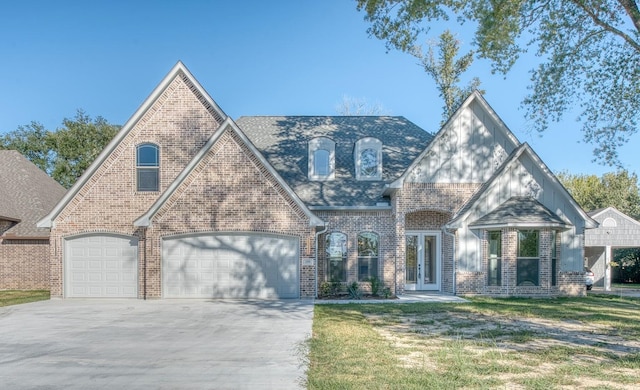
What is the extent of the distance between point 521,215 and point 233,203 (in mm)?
9549

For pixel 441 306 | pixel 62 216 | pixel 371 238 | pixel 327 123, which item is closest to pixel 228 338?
pixel 441 306

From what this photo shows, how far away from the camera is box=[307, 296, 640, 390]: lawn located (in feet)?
Result: 20.2

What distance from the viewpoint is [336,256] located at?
653 inches

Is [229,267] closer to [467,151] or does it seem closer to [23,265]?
[467,151]

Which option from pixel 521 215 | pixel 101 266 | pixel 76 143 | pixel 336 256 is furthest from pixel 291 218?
pixel 76 143

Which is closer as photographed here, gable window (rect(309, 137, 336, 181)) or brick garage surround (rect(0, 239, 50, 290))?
gable window (rect(309, 137, 336, 181))

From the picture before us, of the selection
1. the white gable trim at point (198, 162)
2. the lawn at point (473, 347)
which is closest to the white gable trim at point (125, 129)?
the white gable trim at point (198, 162)

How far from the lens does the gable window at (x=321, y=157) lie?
17797mm

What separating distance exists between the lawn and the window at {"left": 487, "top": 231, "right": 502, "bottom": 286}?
2.43m

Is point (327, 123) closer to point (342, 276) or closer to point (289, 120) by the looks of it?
point (289, 120)

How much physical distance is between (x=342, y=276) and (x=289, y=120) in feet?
26.7

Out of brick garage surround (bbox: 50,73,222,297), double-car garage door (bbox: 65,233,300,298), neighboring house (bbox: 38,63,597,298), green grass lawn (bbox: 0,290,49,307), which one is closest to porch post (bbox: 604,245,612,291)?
neighboring house (bbox: 38,63,597,298)

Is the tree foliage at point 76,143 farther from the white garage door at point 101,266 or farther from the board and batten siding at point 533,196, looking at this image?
the board and batten siding at point 533,196

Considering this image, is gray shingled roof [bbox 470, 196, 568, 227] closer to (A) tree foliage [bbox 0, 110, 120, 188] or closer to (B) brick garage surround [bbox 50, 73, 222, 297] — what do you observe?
(B) brick garage surround [bbox 50, 73, 222, 297]
